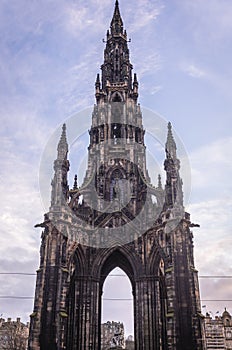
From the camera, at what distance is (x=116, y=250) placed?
30938 mm

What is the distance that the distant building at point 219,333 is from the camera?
151 feet

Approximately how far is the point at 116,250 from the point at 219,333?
25634mm

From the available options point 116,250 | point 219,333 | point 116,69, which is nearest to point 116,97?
point 116,69

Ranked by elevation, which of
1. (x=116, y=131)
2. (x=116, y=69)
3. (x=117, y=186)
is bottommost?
(x=117, y=186)

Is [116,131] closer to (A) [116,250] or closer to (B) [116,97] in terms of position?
(B) [116,97]

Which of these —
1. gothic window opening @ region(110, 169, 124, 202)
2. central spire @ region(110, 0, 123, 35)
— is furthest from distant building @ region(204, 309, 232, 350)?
central spire @ region(110, 0, 123, 35)

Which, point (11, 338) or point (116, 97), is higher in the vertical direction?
point (116, 97)

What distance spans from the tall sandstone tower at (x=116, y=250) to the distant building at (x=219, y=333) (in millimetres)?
20132

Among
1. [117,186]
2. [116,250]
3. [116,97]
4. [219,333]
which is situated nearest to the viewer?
[116,250]

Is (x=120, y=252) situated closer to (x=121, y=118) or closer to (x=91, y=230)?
(x=91, y=230)

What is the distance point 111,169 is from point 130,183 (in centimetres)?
263

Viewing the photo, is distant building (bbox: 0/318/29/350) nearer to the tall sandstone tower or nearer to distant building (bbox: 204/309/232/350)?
the tall sandstone tower

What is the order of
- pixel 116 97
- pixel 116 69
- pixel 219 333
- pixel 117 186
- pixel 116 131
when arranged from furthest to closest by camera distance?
pixel 219 333, pixel 116 69, pixel 116 97, pixel 116 131, pixel 117 186

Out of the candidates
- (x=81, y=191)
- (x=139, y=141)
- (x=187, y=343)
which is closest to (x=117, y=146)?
(x=139, y=141)
